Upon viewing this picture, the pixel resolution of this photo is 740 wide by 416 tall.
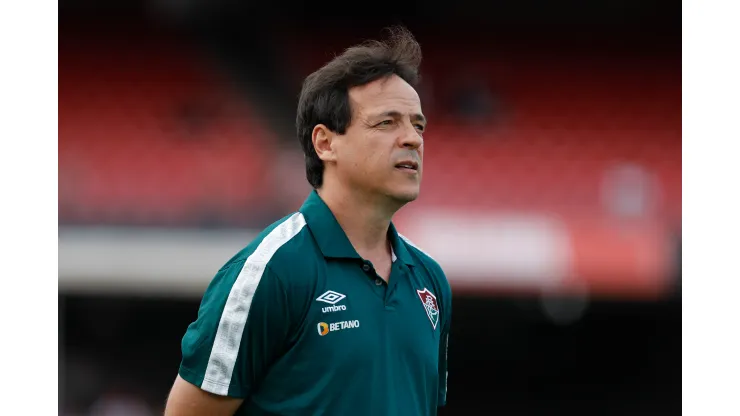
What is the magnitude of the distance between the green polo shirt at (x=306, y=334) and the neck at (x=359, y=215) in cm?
6

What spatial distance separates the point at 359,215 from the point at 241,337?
1.84 feet

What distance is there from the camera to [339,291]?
2344 millimetres

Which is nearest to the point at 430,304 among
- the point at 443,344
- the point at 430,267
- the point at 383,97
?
the point at 430,267

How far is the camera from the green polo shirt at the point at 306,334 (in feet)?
7.20

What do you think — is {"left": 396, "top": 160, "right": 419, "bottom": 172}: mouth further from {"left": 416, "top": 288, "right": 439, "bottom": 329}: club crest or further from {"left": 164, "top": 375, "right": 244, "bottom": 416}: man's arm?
{"left": 164, "top": 375, "right": 244, "bottom": 416}: man's arm

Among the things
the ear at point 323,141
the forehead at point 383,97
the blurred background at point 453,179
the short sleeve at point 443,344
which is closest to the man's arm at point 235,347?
the ear at point 323,141

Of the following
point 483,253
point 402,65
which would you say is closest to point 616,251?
point 483,253

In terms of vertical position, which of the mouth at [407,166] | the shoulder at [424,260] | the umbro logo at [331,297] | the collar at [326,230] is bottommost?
the umbro logo at [331,297]

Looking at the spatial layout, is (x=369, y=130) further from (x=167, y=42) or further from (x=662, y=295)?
(x=167, y=42)

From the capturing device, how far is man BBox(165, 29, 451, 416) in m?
2.21

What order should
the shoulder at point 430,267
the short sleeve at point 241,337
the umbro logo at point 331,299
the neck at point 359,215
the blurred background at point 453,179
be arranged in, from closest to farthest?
1. the short sleeve at point 241,337
2. the umbro logo at point 331,299
3. the neck at point 359,215
4. the shoulder at point 430,267
5. the blurred background at point 453,179

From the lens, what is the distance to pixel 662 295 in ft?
24.0

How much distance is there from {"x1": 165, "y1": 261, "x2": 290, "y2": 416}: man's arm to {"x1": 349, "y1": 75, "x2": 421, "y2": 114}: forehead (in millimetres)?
610

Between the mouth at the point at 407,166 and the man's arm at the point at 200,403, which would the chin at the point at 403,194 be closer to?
the mouth at the point at 407,166
